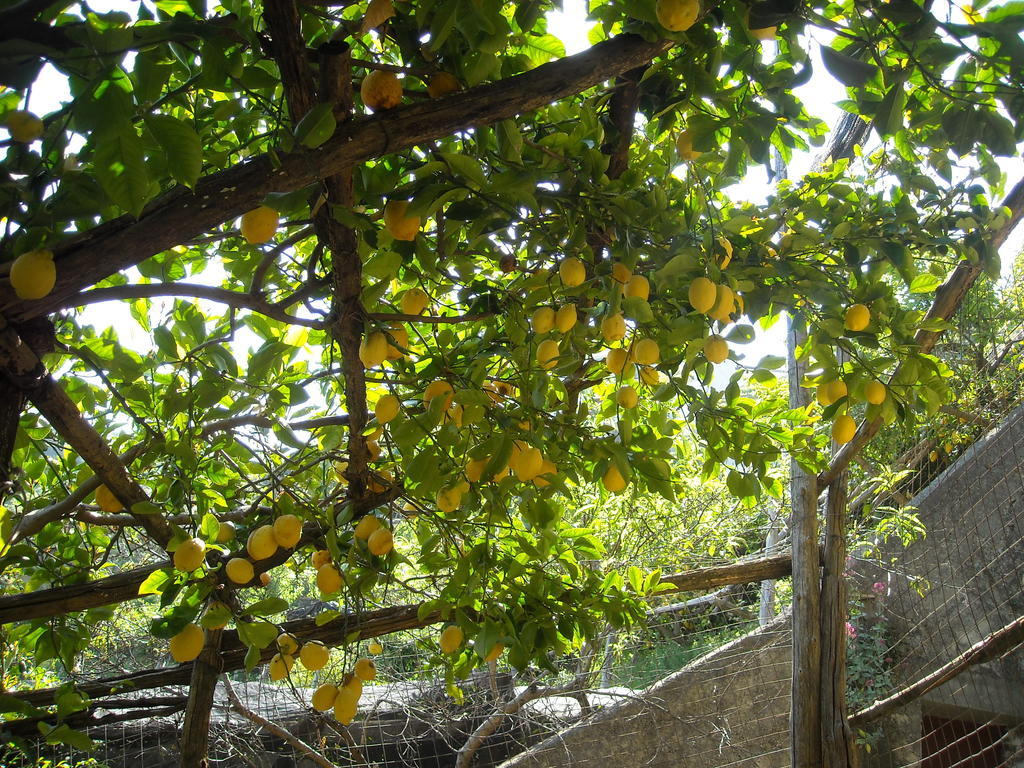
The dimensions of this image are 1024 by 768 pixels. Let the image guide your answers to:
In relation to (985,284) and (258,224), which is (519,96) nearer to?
(258,224)

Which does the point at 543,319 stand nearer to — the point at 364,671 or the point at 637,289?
the point at 637,289

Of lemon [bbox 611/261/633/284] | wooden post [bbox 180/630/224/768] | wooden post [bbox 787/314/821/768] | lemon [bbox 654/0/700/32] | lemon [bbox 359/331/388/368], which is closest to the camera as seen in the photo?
lemon [bbox 654/0/700/32]

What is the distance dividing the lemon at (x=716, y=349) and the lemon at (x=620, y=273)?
16 cm

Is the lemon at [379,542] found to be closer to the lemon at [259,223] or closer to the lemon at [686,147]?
the lemon at [259,223]

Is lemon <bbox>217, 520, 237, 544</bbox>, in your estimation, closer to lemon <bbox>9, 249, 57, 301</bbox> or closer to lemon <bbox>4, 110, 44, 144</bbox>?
lemon <bbox>9, 249, 57, 301</bbox>

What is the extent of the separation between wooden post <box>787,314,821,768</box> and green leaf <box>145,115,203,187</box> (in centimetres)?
155

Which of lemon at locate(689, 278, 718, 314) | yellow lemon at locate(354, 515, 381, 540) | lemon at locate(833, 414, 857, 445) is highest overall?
lemon at locate(689, 278, 718, 314)

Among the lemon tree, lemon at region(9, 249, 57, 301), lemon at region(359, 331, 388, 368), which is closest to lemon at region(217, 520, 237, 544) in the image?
the lemon tree

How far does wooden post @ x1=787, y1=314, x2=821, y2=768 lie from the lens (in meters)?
1.85

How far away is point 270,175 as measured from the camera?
735mm

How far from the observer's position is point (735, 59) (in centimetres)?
93

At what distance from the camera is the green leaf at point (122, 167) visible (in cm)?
60

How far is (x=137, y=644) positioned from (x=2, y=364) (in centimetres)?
438

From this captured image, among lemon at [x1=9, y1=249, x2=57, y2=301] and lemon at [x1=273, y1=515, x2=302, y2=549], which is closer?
lemon at [x1=9, y1=249, x2=57, y2=301]
